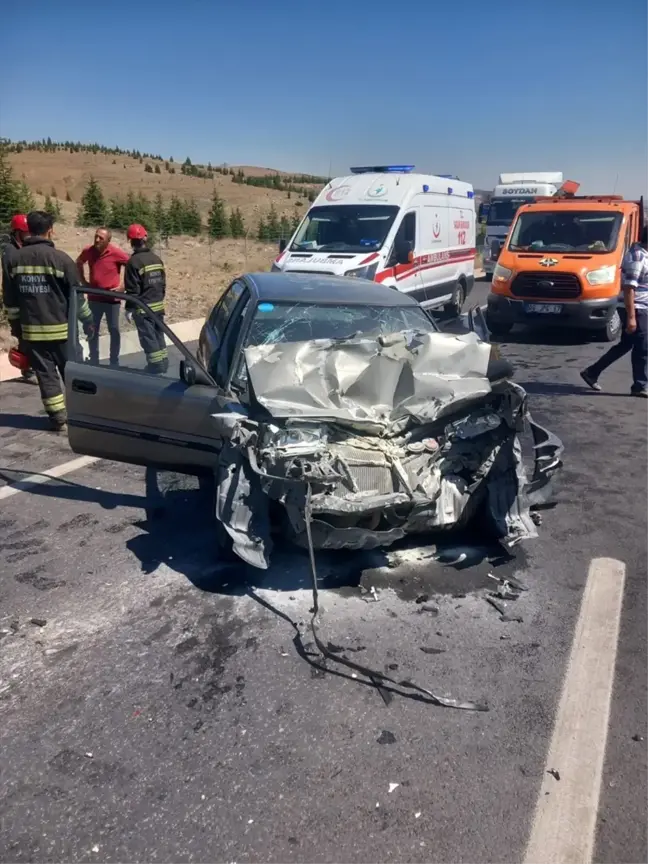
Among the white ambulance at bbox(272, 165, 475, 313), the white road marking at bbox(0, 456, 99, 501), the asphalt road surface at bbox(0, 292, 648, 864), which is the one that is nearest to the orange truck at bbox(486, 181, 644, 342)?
the white ambulance at bbox(272, 165, 475, 313)

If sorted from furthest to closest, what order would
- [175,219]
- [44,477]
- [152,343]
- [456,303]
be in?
[175,219] < [456,303] < [44,477] < [152,343]

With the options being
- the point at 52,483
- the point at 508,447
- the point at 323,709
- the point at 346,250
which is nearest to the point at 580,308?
the point at 346,250

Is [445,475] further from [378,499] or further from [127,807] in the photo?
[127,807]

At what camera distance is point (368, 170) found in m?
13.1

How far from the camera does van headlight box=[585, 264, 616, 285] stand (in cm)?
1116

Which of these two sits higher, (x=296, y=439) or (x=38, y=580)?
(x=296, y=439)

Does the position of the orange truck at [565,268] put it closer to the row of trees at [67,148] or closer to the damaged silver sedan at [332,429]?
the damaged silver sedan at [332,429]

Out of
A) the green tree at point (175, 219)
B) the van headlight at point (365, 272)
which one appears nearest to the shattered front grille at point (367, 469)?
the van headlight at point (365, 272)

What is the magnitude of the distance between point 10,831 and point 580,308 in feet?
34.8

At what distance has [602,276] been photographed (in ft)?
36.7

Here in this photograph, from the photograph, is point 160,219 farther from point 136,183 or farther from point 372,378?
point 372,378

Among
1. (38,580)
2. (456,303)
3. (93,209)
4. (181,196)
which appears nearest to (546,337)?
(456,303)

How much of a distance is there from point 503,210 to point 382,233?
36.5ft

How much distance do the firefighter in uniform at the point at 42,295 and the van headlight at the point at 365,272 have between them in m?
5.08
